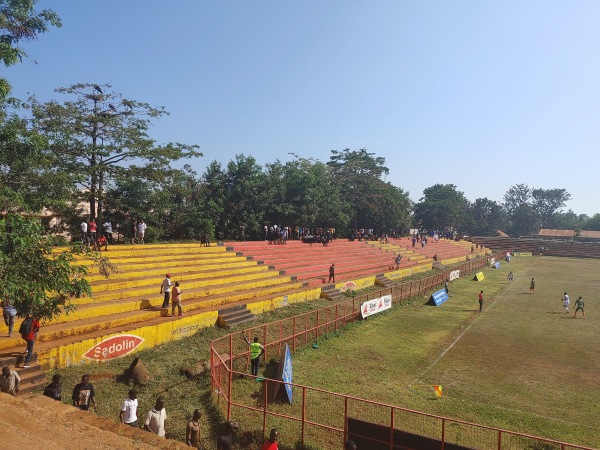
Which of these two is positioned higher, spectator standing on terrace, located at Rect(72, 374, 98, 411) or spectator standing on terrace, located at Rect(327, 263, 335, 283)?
spectator standing on terrace, located at Rect(327, 263, 335, 283)

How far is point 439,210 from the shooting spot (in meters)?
109

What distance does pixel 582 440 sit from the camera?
10883 mm

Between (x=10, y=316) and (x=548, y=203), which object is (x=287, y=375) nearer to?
(x=10, y=316)

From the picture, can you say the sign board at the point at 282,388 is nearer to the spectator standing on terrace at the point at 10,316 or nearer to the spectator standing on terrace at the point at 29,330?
the spectator standing on terrace at the point at 29,330

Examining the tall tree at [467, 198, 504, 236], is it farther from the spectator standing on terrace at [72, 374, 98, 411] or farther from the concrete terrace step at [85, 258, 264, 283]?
the spectator standing on terrace at [72, 374, 98, 411]

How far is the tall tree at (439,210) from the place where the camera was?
356 ft

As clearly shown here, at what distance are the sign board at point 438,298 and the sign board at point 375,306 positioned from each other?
437 centimetres

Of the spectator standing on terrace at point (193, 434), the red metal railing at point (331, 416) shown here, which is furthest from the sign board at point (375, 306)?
the spectator standing on terrace at point (193, 434)

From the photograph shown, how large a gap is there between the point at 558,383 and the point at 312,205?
113ft

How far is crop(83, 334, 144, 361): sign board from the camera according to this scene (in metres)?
14.1

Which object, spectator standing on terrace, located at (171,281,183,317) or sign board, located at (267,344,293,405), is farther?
spectator standing on terrace, located at (171,281,183,317)

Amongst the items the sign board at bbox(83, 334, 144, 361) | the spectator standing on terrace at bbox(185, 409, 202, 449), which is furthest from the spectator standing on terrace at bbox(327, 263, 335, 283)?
the spectator standing on terrace at bbox(185, 409, 202, 449)

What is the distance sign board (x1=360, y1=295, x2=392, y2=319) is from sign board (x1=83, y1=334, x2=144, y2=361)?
41.0ft

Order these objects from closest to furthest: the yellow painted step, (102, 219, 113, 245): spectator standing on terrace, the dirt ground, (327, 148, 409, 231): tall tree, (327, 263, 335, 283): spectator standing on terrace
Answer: the dirt ground, the yellow painted step, (102, 219, 113, 245): spectator standing on terrace, (327, 263, 335, 283): spectator standing on terrace, (327, 148, 409, 231): tall tree
